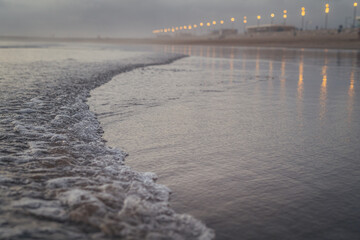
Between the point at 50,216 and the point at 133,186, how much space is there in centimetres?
83

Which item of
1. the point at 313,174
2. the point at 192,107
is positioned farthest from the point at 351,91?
the point at 313,174

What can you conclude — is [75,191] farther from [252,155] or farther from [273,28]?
[273,28]

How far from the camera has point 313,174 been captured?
3.36 meters

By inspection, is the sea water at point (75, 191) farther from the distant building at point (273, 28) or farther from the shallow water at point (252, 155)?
the distant building at point (273, 28)

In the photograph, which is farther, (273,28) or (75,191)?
(273,28)

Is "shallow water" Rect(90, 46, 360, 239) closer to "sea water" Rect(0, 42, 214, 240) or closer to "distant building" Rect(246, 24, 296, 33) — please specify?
"sea water" Rect(0, 42, 214, 240)

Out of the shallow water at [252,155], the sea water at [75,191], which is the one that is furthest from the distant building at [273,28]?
the sea water at [75,191]

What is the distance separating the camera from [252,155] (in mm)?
4008

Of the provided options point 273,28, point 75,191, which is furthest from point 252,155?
point 273,28

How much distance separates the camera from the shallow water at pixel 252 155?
2525mm

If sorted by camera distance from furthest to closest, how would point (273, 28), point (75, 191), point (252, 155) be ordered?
point (273, 28)
point (252, 155)
point (75, 191)

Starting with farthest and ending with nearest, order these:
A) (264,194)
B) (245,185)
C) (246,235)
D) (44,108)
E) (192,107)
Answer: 1. (192,107)
2. (44,108)
3. (245,185)
4. (264,194)
5. (246,235)

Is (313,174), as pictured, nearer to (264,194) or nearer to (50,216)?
(264,194)

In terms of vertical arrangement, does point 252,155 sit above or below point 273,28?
below
